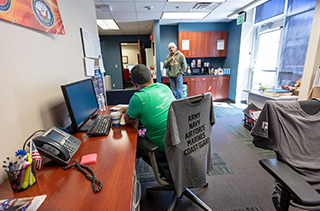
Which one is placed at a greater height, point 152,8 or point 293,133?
point 152,8

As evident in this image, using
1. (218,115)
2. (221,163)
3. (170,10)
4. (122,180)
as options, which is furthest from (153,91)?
(170,10)

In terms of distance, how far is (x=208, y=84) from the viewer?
497 cm

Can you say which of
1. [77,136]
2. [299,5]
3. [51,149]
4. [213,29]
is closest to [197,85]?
[213,29]

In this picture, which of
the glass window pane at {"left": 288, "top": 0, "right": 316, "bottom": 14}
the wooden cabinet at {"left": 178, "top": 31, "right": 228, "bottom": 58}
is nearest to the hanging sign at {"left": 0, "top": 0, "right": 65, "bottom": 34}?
the glass window pane at {"left": 288, "top": 0, "right": 316, "bottom": 14}

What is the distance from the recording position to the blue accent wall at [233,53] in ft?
14.7

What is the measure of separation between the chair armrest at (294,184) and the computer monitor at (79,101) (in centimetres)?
124

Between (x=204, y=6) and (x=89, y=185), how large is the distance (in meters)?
4.03

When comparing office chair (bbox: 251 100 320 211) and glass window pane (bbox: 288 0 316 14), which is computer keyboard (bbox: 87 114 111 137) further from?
glass window pane (bbox: 288 0 316 14)

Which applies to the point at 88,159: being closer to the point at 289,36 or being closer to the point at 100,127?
the point at 100,127

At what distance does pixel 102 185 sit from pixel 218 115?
355 centimetres

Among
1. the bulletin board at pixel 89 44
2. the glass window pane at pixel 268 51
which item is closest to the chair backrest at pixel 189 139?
the bulletin board at pixel 89 44

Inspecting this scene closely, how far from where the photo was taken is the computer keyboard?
1131 mm

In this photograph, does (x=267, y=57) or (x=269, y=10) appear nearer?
(x=269, y=10)

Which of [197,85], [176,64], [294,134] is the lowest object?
[197,85]
